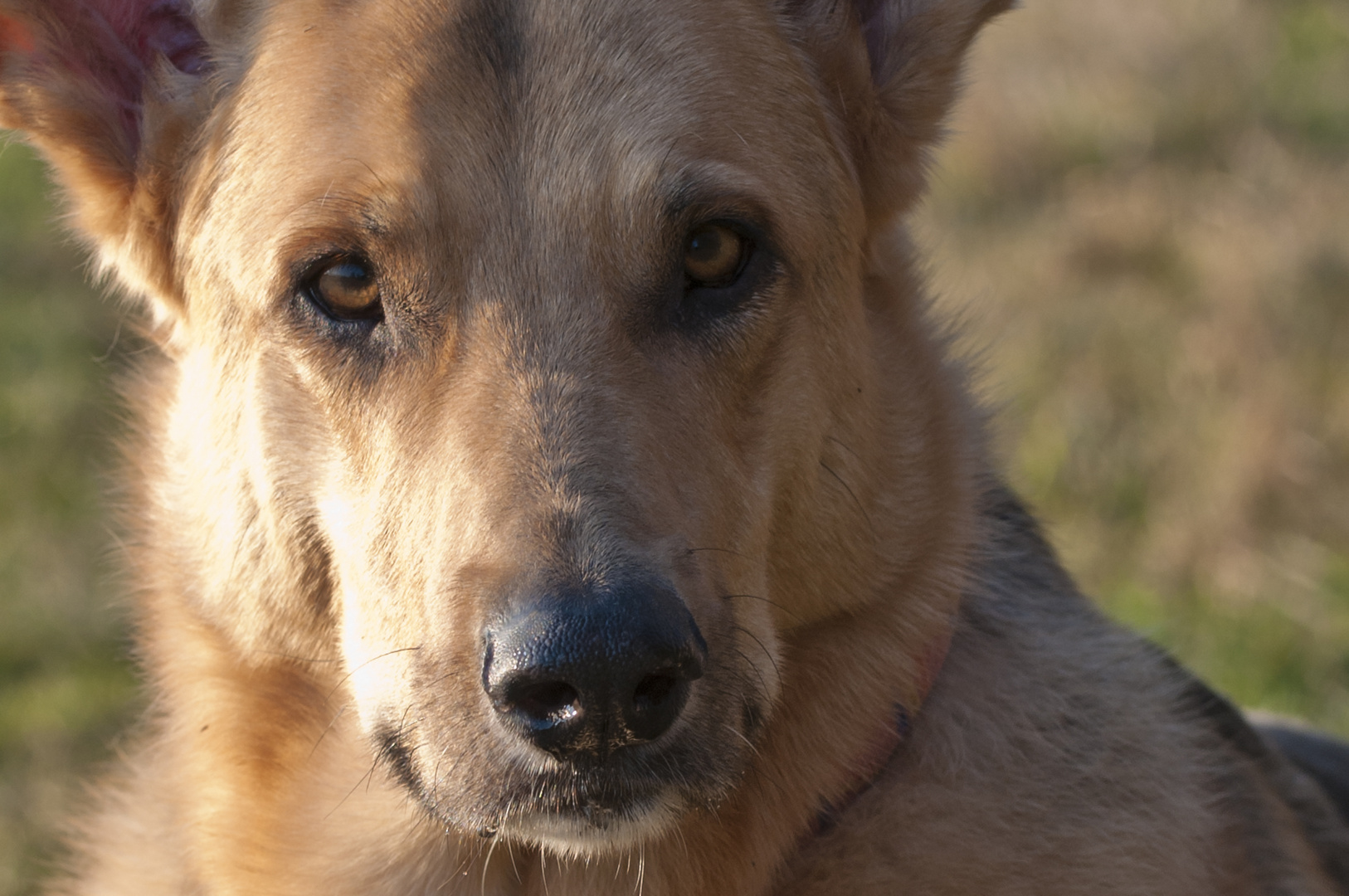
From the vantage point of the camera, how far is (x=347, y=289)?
9.37ft

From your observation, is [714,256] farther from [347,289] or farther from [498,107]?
[347,289]

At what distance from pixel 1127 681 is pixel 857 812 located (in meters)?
0.82

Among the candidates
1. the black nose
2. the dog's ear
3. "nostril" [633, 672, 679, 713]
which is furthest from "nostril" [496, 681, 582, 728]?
the dog's ear

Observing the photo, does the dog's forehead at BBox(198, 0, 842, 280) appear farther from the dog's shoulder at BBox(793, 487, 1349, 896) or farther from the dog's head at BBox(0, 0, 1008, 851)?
the dog's shoulder at BBox(793, 487, 1349, 896)

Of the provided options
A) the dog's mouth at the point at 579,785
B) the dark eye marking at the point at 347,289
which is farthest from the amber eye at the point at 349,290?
the dog's mouth at the point at 579,785

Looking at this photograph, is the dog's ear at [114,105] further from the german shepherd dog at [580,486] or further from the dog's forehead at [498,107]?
the dog's forehead at [498,107]

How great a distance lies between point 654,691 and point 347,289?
1.05 m

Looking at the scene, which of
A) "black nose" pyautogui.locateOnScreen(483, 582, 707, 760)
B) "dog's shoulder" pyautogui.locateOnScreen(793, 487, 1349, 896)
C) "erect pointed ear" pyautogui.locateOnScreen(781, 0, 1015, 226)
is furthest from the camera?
"erect pointed ear" pyautogui.locateOnScreen(781, 0, 1015, 226)

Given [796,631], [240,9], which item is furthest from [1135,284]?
[240,9]

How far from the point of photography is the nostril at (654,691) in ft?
7.84

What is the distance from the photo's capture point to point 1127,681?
343cm

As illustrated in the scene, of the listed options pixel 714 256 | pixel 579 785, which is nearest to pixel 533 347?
pixel 714 256

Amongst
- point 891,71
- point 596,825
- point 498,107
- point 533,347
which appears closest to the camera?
point 596,825

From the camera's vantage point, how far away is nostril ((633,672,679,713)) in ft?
Result: 7.84
